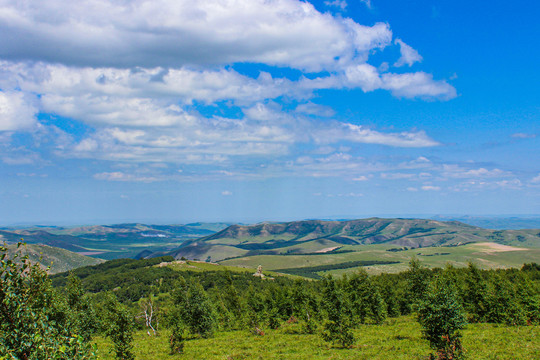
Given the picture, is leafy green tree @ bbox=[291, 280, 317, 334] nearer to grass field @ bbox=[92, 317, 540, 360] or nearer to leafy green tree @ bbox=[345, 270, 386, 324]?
leafy green tree @ bbox=[345, 270, 386, 324]

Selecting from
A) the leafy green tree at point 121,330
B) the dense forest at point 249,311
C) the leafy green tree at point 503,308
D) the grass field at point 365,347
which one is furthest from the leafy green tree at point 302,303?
the leafy green tree at point 121,330

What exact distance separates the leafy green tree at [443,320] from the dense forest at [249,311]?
0.10 m

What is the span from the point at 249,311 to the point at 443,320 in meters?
54.5

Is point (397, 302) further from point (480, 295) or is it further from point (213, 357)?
point (213, 357)

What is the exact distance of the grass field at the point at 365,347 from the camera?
4391 cm

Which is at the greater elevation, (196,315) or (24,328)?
(24,328)

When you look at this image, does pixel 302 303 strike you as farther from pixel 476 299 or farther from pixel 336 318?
pixel 476 299

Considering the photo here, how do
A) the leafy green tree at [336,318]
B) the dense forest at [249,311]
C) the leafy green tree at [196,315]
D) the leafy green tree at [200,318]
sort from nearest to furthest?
1. the dense forest at [249,311]
2. the leafy green tree at [336,318]
3. the leafy green tree at [196,315]
4. the leafy green tree at [200,318]

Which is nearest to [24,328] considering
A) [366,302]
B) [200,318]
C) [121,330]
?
[121,330]

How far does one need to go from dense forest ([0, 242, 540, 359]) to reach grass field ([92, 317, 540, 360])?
289cm

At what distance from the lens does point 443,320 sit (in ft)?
114

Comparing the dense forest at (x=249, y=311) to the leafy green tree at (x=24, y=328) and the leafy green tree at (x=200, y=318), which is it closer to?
the leafy green tree at (x=24, y=328)

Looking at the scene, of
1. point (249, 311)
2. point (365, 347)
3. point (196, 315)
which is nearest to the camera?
point (365, 347)

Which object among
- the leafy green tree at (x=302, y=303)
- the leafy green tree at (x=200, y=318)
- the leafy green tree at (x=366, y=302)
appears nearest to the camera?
the leafy green tree at (x=200, y=318)
